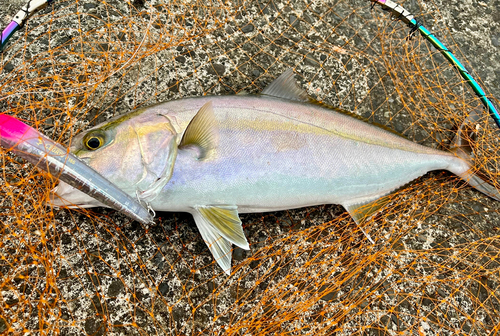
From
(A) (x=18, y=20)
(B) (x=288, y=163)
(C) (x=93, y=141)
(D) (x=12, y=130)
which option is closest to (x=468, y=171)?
(B) (x=288, y=163)

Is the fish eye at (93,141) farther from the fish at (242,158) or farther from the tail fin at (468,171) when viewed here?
the tail fin at (468,171)

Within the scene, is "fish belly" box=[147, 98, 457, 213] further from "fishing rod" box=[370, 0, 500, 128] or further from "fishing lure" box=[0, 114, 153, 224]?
"fishing rod" box=[370, 0, 500, 128]

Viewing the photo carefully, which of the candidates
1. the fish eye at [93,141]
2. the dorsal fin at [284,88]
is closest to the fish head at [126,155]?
the fish eye at [93,141]

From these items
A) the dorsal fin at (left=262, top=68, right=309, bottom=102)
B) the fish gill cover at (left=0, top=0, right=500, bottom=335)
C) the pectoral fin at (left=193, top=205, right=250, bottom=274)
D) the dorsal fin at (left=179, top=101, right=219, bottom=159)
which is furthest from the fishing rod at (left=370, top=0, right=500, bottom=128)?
the pectoral fin at (left=193, top=205, right=250, bottom=274)

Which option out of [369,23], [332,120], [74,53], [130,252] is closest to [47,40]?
[74,53]

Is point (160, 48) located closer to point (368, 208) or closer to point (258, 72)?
point (258, 72)
